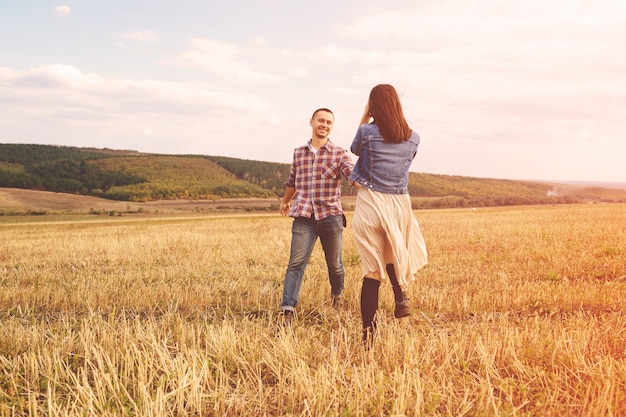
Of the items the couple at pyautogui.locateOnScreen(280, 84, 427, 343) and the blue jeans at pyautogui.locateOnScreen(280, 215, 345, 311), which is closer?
the couple at pyautogui.locateOnScreen(280, 84, 427, 343)

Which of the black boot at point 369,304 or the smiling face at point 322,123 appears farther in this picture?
the smiling face at point 322,123

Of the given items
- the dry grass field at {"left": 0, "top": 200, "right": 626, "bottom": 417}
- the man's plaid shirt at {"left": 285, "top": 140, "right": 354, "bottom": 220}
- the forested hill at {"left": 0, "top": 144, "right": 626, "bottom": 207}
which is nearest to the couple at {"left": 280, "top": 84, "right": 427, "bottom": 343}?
the dry grass field at {"left": 0, "top": 200, "right": 626, "bottom": 417}

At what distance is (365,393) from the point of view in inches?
135

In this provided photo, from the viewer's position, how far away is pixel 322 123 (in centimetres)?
600

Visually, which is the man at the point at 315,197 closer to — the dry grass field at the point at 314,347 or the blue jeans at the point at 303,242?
the blue jeans at the point at 303,242

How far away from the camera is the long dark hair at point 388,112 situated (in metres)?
4.66

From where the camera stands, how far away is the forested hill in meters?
65.8

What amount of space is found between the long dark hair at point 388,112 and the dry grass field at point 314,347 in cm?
191

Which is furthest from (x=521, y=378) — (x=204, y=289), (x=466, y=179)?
(x=466, y=179)

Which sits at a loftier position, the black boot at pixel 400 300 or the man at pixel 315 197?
the man at pixel 315 197

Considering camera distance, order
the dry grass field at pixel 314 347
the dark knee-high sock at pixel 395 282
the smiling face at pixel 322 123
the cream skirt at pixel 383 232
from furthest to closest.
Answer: the smiling face at pixel 322 123 < the dark knee-high sock at pixel 395 282 < the cream skirt at pixel 383 232 < the dry grass field at pixel 314 347

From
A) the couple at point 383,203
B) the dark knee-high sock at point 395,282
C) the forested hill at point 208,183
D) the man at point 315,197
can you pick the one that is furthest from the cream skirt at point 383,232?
the forested hill at point 208,183

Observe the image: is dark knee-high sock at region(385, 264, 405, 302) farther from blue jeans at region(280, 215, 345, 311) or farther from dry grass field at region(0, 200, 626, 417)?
blue jeans at region(280, 215, 345, 311)

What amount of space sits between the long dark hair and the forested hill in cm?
5609
